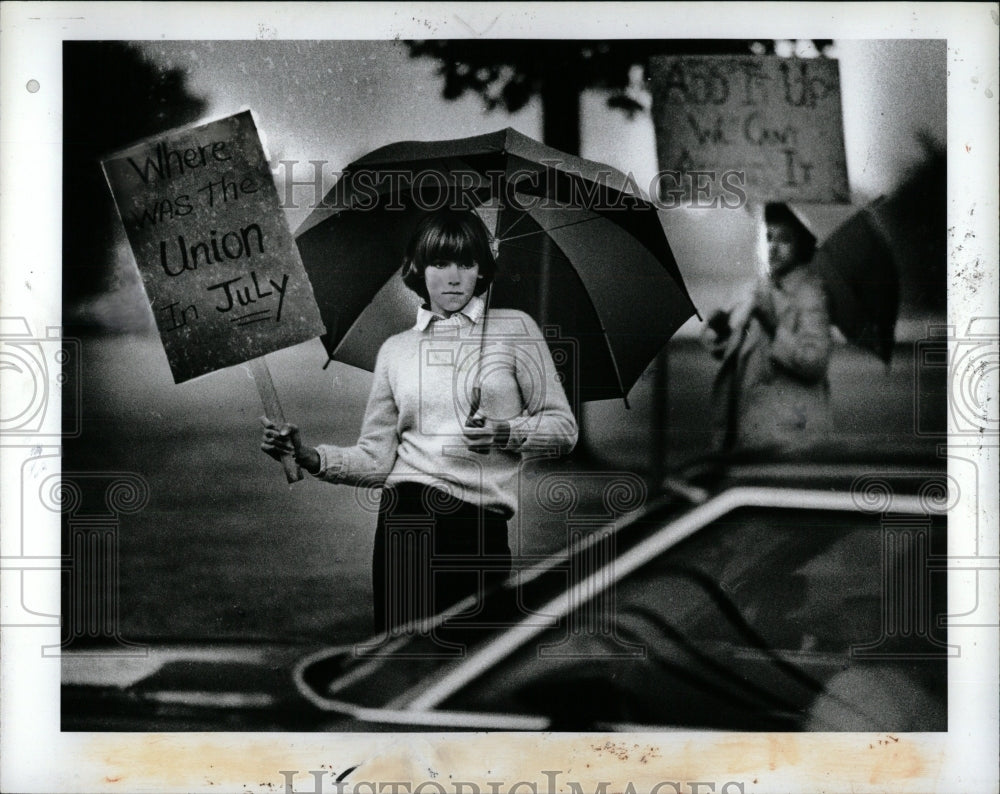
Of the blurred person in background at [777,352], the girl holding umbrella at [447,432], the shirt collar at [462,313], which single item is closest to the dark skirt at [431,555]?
the girl holding umbrella at [447,432]

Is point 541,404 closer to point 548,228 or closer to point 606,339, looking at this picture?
point 606,339

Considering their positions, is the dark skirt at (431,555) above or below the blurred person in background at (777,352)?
below

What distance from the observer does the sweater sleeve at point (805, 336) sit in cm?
501

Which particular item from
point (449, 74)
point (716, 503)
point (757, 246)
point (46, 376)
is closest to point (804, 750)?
point (716, 503)

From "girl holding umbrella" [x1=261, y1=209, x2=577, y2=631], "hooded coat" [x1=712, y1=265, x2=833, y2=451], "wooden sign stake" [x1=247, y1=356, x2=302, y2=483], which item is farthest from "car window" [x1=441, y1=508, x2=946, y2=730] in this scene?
"wooden sign stake" [x1=247, y1=356, x2=302, y2=483]

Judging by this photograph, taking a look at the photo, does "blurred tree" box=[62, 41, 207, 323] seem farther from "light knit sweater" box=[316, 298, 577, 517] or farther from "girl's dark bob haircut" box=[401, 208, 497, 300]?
"light knit sweater" box=[316, 298, 577, 517]

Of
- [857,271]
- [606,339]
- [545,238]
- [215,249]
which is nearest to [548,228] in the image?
[545,238]

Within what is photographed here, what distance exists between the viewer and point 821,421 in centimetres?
502

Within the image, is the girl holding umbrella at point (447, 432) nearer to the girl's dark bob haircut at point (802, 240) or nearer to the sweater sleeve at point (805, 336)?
the sweater sleeve at point (805, 336)

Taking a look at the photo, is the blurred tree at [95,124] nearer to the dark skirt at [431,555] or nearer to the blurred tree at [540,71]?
the blurred tree at [540,71]

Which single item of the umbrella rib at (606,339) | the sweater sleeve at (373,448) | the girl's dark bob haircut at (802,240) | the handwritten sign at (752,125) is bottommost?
the sweater sleeve at (373,448)

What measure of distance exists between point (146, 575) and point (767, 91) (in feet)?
10.7

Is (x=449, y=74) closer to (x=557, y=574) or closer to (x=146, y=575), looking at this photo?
(x=557, y=574)

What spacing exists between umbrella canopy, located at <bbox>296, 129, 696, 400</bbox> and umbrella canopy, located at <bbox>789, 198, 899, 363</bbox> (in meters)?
0.60
